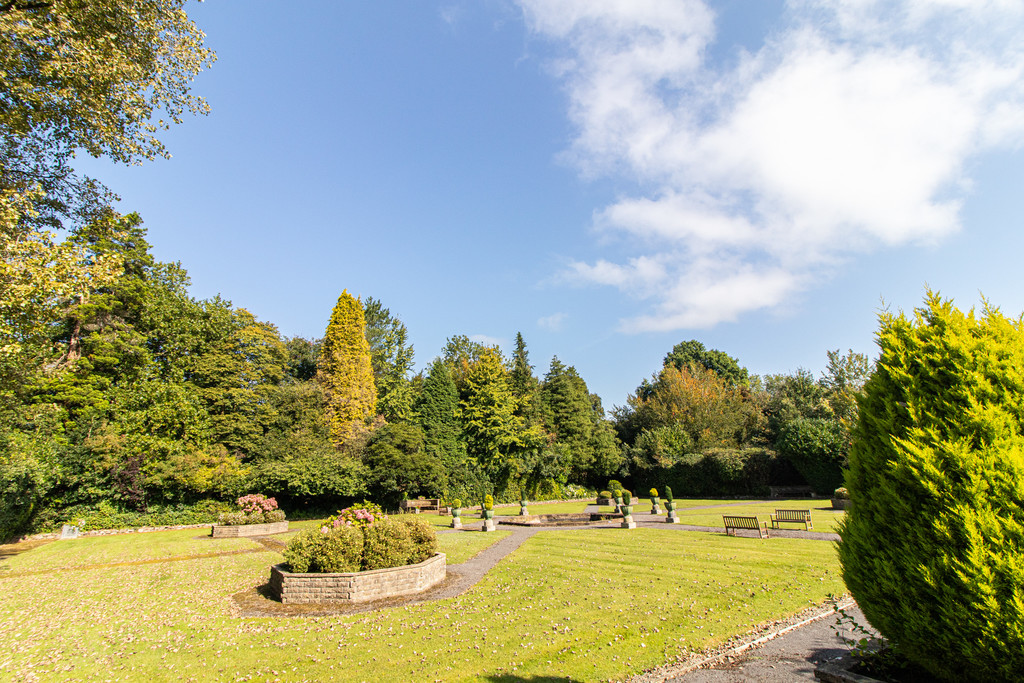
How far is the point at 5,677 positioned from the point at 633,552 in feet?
42.7

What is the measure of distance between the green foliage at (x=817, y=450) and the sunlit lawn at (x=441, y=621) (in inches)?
903

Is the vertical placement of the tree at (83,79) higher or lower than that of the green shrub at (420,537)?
higher

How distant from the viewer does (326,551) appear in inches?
400

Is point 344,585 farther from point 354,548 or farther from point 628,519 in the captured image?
point 628,519

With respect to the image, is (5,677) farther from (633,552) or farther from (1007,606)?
(633,552)

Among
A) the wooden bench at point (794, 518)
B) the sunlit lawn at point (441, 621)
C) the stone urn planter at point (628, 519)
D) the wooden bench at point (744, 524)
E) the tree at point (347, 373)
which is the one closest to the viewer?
the sunlit lawn at point (441, 621)

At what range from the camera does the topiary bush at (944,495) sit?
341 centimetres

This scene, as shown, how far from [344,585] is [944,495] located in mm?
9985

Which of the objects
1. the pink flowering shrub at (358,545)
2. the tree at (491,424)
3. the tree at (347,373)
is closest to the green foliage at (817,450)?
the tree at (491,424)

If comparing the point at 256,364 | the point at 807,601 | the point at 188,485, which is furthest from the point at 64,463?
the point at 807,601

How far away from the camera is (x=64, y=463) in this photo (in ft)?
77.4

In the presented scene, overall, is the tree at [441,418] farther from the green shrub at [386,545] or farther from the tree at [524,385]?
the green shrub at [386,545]

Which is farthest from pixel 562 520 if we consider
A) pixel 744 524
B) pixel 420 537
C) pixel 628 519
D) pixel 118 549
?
pixel 118 549

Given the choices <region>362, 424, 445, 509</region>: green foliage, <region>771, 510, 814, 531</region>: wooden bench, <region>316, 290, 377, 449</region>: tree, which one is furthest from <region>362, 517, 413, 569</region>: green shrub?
<region>316, 290, 377, 449</region>: tree
